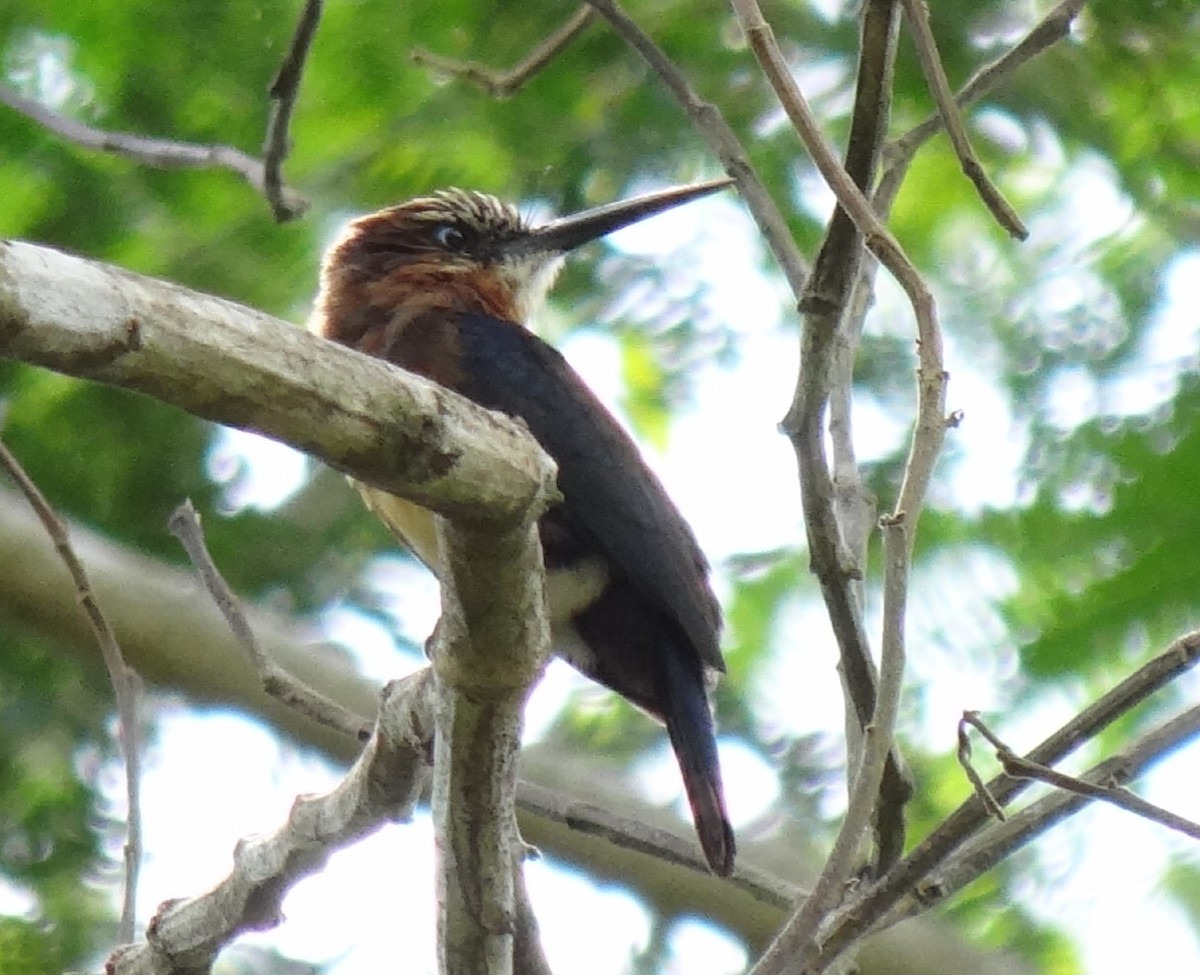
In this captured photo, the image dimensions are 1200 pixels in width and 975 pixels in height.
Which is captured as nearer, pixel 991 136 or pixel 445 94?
pixel 445 94

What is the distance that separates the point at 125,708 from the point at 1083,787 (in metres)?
1.46

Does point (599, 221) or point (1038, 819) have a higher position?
point (599, 221)

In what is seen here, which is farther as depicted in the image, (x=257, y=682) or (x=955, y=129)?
(x=257, y=682)

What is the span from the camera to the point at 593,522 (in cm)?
371

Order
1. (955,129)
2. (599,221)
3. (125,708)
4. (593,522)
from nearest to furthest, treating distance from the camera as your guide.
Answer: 1. (955,129)
2. (125,708)
3. (593,522)
4. (599,221)

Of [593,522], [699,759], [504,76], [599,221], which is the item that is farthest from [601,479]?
[599,221]

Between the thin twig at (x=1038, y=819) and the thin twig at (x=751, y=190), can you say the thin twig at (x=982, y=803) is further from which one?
the thin twig at (x=751, y=190)

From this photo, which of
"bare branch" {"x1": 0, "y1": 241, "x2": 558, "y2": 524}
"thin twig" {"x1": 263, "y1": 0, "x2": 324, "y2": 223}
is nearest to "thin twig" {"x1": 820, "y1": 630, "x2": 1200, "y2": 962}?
"bare branch" {"x1": 0, "y1": 241, "x2": 558, "y2": 524}

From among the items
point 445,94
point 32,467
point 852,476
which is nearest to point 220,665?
point 32,467

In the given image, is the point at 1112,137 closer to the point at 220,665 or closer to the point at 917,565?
the point at 917,565

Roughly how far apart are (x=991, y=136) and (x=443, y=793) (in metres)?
3.09

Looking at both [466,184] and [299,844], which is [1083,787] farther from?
[466,184]

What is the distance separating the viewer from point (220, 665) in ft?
15.6

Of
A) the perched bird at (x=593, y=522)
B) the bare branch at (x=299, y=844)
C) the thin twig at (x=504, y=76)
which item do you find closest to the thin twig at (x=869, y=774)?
the bare branch at (x=299, y=844)
